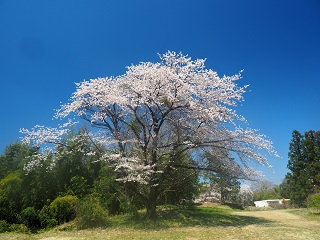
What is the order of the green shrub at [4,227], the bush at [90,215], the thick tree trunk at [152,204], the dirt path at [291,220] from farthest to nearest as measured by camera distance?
the thick tree trunk at [152,204] < the green shrub at [4,227] < the dirt path at [291,220] < the bush at [90,215]

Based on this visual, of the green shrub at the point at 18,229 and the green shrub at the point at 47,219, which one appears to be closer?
the green shrub at the point at 18,229

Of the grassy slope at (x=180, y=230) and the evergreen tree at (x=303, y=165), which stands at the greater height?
the evergreen tree at (x=303, y=165)

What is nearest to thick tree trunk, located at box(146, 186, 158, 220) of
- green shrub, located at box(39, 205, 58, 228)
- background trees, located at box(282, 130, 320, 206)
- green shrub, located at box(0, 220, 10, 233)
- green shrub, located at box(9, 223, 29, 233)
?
green shrub, located at box(39, 205, 58, 228)

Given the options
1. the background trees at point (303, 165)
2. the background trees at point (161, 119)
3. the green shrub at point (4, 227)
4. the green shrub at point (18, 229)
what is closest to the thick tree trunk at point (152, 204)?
the background trees at point (161, 119)

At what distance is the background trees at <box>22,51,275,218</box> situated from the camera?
12.5m

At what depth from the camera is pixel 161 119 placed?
42.3 ft

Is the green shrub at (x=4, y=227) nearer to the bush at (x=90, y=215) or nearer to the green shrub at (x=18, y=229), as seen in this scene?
the green shrub at (x=18, y=229)

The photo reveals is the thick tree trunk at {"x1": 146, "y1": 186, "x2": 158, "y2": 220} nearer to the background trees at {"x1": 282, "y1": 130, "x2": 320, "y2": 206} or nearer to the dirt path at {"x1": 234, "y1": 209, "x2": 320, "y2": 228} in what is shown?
the dirt path at {"x1": 234, "y1": 209, "x2": 320, "y2": 228}

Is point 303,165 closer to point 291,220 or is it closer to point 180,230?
point 291,220

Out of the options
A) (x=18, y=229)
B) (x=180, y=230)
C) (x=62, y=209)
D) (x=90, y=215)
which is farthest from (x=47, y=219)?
(x=180, y=230)

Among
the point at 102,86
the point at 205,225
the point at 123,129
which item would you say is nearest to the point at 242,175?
the point at 205,225

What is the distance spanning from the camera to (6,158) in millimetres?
24016

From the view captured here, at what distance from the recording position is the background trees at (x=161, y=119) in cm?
1246

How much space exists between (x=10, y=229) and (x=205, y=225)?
31.0 feet
